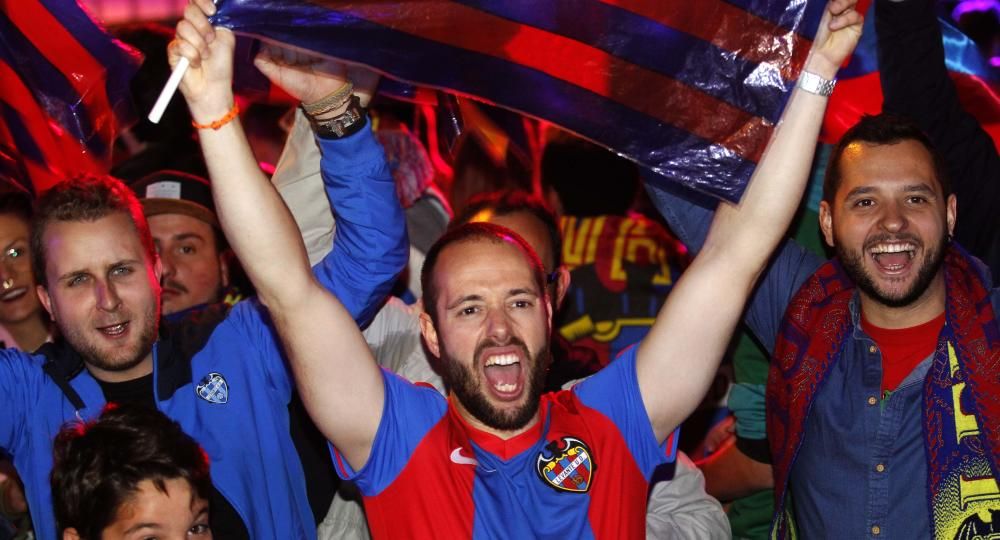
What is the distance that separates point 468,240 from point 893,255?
4.02 ft

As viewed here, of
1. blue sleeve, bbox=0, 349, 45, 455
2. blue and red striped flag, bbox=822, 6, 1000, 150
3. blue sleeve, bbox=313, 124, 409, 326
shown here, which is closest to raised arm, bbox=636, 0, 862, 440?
blue sleeve, bbox=313, 124, 409, 326

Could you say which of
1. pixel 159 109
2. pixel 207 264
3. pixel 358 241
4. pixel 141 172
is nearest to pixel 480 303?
pixel 358 241

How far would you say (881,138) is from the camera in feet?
12.6

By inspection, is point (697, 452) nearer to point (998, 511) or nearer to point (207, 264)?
point (998, 511)

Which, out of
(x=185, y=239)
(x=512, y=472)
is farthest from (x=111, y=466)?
(x=185, y=239)

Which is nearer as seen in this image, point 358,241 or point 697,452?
point 358,241

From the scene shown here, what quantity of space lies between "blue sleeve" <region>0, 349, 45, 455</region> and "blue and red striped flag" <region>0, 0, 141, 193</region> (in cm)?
61

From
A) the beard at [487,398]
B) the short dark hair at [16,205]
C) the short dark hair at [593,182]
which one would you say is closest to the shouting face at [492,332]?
the beard at [487,398]

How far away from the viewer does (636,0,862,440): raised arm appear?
125 inches

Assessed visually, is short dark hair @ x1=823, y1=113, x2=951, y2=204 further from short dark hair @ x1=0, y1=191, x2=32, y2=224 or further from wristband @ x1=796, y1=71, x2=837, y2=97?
short dark hair @ x1=0, y1=191, x2=32, y2=224

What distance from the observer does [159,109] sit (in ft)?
8.83

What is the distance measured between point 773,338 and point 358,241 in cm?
134

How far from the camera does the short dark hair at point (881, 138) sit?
3.83m

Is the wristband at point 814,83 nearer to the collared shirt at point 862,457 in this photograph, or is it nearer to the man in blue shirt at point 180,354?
the collared shirt at point 862,457
